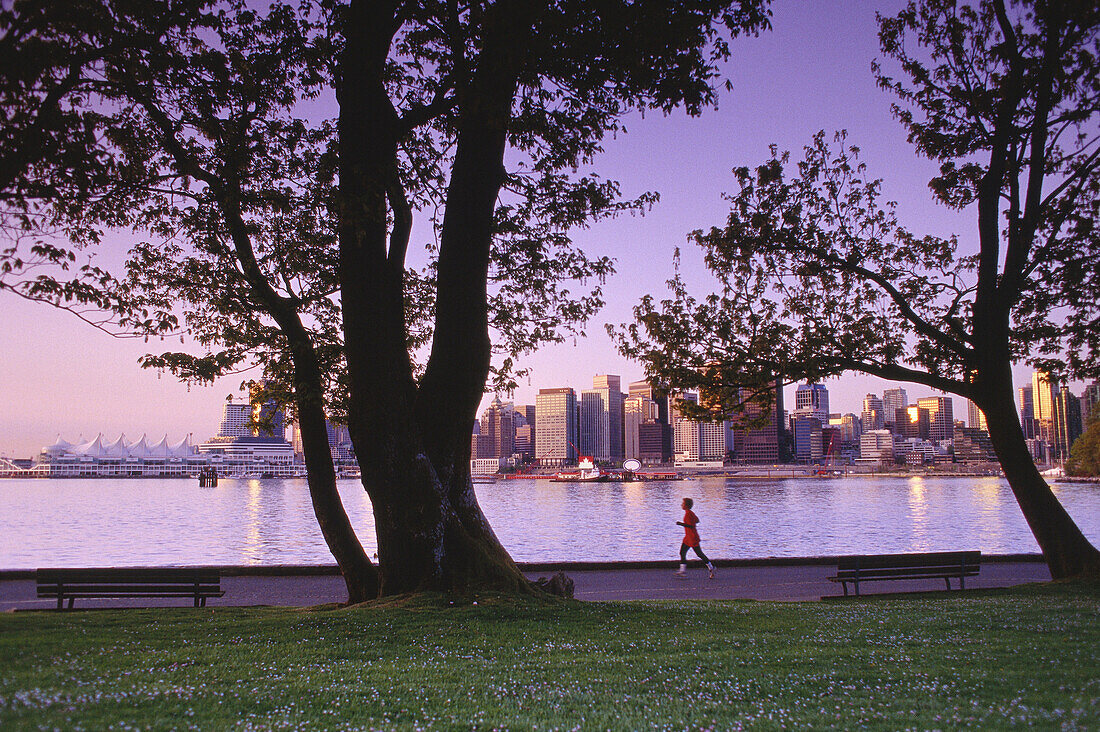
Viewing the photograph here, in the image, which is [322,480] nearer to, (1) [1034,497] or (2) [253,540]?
(1) [1034,497]

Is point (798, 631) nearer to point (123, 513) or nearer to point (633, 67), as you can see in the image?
point (633, 67)

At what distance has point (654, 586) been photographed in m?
13.4

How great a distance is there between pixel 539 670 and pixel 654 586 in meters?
8.73

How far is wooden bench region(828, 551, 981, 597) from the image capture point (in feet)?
38.8

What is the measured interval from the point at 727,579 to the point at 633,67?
10.5 m

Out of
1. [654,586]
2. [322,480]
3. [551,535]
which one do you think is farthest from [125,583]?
[551,535]

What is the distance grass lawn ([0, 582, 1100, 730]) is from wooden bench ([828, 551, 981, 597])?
3767 millimetres

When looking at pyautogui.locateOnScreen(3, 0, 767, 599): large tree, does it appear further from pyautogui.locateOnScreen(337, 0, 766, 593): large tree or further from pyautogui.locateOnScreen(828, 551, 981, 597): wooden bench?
pyautogui.locateOnScreen(828, 551, 981, 597): wooden bench

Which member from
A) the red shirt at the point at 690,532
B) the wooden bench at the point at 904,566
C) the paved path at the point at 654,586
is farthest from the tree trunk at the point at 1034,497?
the red shirt at the point at 690,532

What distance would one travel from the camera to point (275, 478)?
18562 cm

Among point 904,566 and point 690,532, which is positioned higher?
point 690,532

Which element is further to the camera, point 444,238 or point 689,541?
point 689,541

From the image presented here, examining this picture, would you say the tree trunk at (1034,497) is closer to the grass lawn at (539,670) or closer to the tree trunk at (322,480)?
the grass lawn at (539,670)

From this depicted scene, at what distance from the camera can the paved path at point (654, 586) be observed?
1191cm
